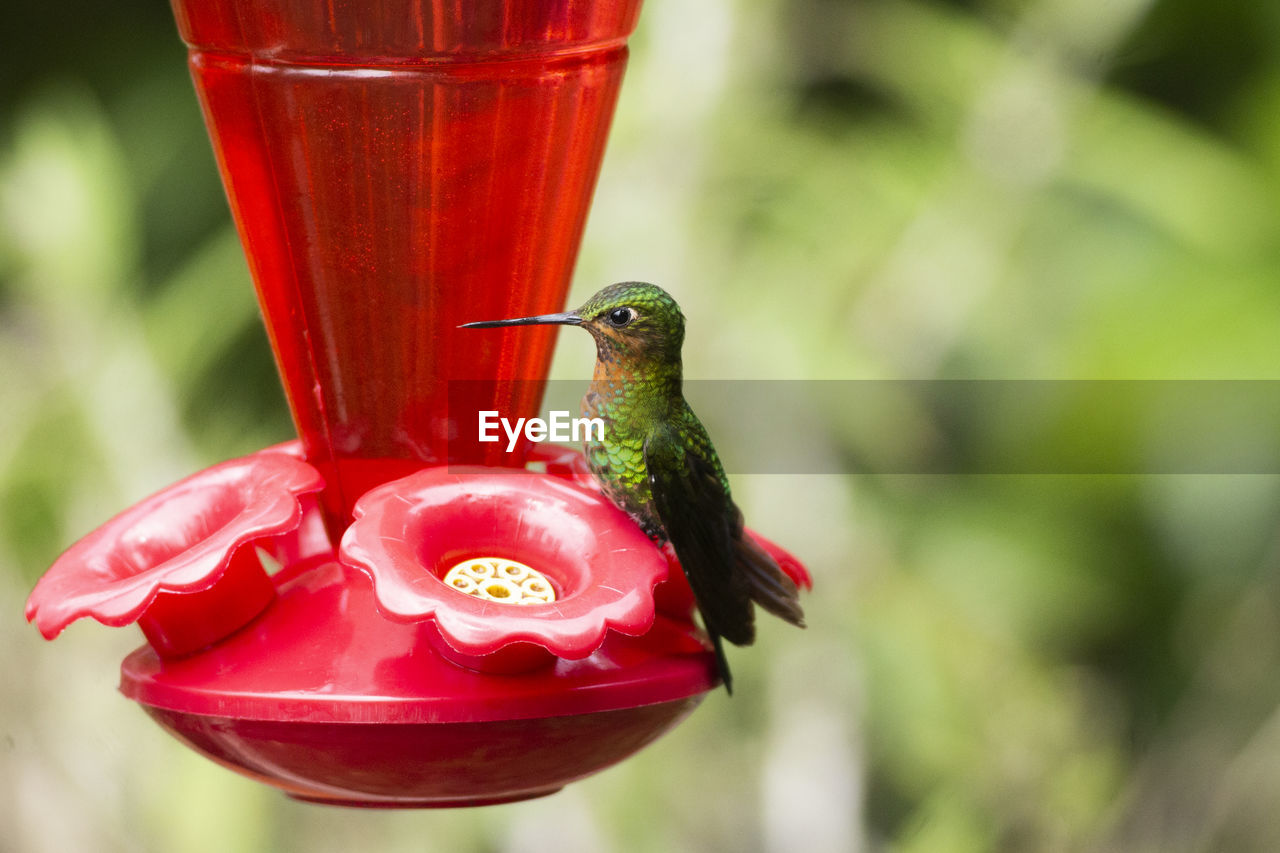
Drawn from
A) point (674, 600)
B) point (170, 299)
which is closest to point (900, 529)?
point (170, 299)

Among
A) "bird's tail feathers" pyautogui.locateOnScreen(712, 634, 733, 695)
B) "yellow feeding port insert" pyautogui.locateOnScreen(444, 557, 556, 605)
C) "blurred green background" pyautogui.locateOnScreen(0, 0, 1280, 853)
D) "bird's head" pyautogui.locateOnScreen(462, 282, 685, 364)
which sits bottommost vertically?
"blurred green background" pyautogui.locateOnScreen(0, 0, 1280, 853)

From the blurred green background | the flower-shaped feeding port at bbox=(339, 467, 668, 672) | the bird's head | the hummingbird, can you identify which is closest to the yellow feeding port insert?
the flower-shaped feeding port at bbox=(339, 467, 668, 672)

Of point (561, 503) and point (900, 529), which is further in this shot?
point (900, 529)

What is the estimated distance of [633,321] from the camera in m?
1.13

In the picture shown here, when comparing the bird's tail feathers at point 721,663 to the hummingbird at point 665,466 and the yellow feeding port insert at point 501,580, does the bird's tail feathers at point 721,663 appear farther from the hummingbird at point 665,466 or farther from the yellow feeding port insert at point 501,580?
the yellow feeding port insert at point 501,580

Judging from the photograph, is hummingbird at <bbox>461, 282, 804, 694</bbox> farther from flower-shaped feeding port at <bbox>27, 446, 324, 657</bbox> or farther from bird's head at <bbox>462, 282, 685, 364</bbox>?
flower-shaped feeding port at <bbox>27, 446, 324, 657</bbox>

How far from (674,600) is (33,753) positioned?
107 inches

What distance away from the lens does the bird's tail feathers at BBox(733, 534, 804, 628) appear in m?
1.14

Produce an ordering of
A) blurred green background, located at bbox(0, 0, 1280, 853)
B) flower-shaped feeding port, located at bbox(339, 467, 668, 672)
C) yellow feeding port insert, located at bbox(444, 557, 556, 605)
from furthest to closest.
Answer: blurred green background, located at bbox(0, 0, 1280, 853) < yellow feeding port insert, located at bbox(444, 557, 556, 605) < flower-shaped feeding port, located at bbox(339, 467, 668, 672)

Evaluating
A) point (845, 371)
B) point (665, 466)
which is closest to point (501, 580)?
point (665, 466)

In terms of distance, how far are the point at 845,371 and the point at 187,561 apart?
2.42m

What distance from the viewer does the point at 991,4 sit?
374 cm

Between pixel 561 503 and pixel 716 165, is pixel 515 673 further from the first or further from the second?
pixel 716 165

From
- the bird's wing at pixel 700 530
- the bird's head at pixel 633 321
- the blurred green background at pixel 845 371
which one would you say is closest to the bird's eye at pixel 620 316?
the bird's head at pixel 633 321
